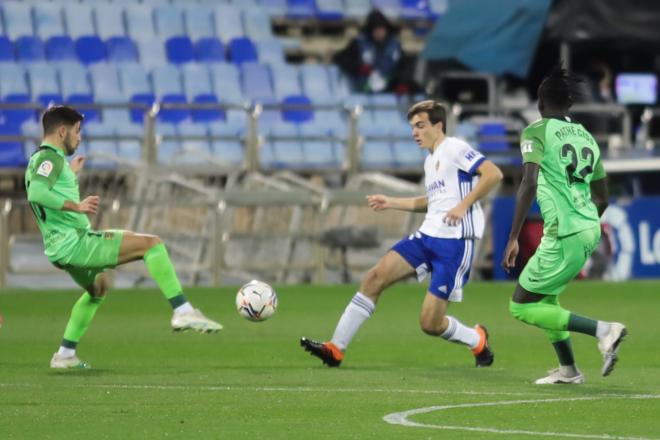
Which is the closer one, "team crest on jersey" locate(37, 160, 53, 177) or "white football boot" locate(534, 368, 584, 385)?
"white football boot" locate(534, 368, 584, 385)

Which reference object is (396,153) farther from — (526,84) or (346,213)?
(526,84)

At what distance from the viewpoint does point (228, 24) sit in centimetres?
2925

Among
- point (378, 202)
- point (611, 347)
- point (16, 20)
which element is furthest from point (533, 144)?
point (16, 20)

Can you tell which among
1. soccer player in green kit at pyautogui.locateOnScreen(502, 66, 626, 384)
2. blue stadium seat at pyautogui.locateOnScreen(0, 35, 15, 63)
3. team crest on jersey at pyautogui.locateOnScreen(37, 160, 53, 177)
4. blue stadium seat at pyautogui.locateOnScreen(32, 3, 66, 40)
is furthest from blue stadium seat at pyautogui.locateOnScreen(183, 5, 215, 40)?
soccer player in green kit at pyautogui.locateOnScreen(502, 66, 626, 384)

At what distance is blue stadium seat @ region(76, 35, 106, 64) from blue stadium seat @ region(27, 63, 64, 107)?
1.06 metres

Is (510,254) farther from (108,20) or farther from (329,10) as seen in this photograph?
(329,10)

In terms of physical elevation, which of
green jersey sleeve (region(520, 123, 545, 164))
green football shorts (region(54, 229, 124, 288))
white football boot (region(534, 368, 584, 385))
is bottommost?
white football boot (region(534, 368, 584, 385))

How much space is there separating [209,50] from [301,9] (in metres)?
2.30

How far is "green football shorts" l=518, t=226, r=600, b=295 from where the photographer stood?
1056 cm

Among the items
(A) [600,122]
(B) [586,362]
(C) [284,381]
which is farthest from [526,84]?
(C) [284,381]

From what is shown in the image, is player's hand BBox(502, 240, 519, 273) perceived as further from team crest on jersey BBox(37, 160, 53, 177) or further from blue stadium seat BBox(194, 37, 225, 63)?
blue stadium seat BBox(194, 37, 225, 63)

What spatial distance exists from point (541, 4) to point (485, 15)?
1081 mm

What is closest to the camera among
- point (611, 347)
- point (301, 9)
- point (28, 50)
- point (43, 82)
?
point (611, 347)

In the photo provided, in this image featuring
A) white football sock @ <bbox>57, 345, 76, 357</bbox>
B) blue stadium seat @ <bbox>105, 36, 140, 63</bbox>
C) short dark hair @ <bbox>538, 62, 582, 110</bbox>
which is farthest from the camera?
blue stadium seat @ <bbox>105, 36, 140, 63</bbox>
